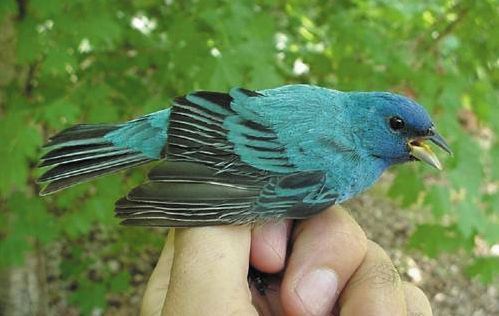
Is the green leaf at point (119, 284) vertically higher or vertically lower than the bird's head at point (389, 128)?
lower

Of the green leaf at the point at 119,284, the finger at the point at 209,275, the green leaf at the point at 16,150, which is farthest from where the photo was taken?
the green leaf at the point at 119,284

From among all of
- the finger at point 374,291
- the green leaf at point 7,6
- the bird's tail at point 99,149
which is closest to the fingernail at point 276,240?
the finger at point 374,291

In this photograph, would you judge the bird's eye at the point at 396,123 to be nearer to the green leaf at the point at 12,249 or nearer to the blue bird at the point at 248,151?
the blue bird at the point at 248,151

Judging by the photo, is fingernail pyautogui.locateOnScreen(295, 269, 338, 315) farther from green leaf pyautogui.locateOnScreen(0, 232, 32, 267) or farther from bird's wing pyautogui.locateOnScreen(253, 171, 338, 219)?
green leaf pyautogui.locateOnScreen(0, 232, 32, 267)

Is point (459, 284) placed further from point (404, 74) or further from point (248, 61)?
point (248, 61)

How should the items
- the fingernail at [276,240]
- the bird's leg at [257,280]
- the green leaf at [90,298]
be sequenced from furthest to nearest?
the green leaf at [90,298]
the bird's leg at [257,280]
the fingernail at [276,240]

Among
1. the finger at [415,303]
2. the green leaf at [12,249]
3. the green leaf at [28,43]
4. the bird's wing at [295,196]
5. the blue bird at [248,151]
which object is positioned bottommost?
the green leaf at [12,249]

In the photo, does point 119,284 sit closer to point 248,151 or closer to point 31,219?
point 31,219

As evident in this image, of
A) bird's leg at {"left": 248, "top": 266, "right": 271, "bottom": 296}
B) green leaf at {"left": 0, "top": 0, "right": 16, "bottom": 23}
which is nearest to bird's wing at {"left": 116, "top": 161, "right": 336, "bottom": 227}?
bird's leg at {"left": 248, "top": 266, "right": 271, "bottom": 296}

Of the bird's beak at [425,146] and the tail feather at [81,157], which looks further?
the bird's beak at [425,146]

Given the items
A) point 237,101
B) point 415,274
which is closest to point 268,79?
point 237,101
